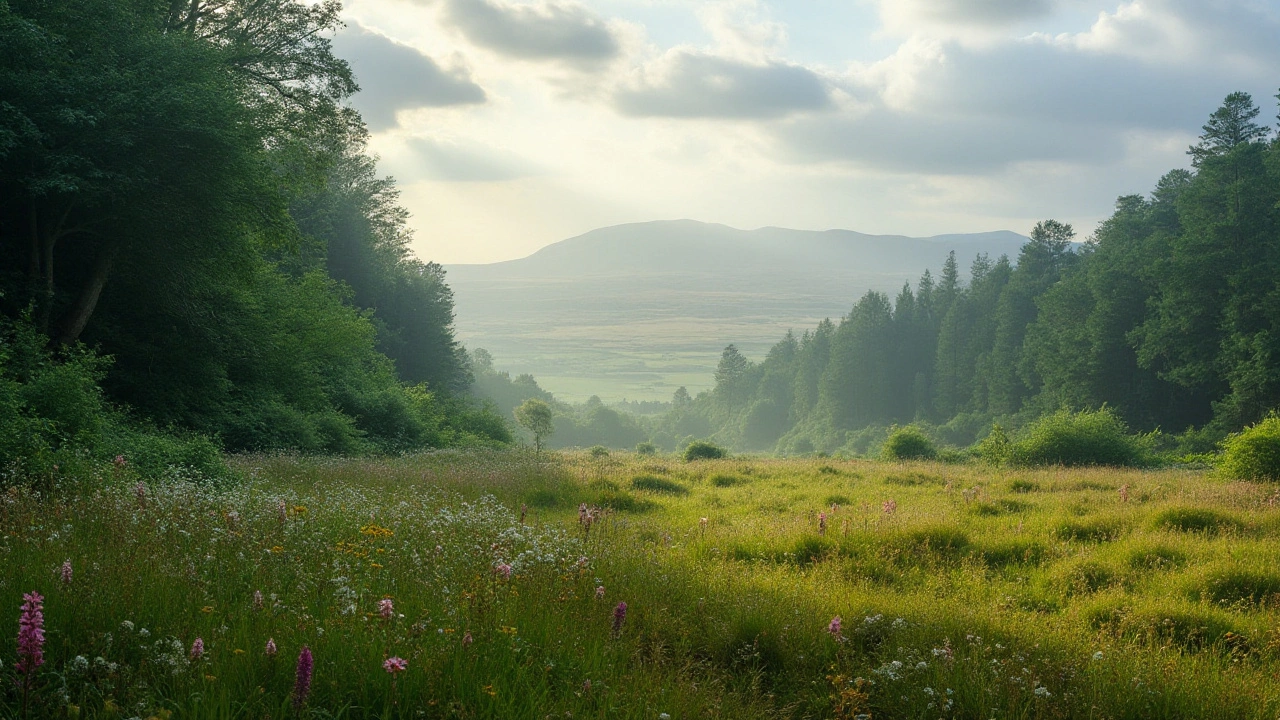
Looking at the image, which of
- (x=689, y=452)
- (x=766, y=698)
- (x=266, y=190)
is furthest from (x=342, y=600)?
(x=689, y=452)

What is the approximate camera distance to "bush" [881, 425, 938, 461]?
30953mm

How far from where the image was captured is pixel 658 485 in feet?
55.9

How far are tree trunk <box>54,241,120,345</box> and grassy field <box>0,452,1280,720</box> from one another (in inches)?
379

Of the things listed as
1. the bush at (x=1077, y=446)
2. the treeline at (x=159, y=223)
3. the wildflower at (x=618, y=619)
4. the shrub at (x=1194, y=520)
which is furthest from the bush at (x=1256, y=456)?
the treeline at (x=159, y=223)

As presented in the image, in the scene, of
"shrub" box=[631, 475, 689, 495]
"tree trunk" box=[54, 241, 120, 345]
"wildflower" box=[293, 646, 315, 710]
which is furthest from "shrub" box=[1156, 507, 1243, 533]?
"tree trunk" box=[54, 241, 120, 345]

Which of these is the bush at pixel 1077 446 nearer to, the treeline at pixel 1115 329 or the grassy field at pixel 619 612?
the grassy field at pixel 619 612

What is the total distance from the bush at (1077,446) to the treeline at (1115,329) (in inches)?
704

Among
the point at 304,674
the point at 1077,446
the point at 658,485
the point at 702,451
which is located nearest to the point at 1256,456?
the point at 1077,446

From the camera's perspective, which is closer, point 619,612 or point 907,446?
point 619,612

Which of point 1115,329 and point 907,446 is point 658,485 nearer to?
point 907,446

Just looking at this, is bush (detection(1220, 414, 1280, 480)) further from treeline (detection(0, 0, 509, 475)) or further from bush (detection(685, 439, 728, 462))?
treeline (detection(0, 0, 509, 475))

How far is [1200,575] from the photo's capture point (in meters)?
7.61

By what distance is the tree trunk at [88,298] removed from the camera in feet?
53.4

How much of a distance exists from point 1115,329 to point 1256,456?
42.4m
